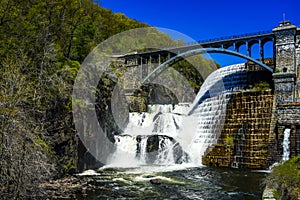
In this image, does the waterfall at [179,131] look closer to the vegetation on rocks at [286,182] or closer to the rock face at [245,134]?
the rock face at [245,134]

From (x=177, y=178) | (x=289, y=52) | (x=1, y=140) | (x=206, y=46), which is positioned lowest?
(x=177, y=178)

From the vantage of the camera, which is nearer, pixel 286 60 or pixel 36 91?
pixel 36 91

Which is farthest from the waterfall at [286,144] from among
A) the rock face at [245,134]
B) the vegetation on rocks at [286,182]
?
the vegetation on rocks at [286,182]

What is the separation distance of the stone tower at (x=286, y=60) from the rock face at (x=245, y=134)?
1.44 meters

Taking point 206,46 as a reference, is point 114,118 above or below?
below

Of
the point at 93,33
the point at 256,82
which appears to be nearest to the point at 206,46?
the point at 256,82

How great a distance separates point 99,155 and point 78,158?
9.29 feet

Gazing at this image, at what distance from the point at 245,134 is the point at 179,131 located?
5.82 m

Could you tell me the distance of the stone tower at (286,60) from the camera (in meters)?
18.0

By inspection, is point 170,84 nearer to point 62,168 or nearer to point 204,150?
point 204,150

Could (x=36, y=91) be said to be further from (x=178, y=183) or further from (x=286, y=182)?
(x=286, y=182)

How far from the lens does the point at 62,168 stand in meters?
12.9

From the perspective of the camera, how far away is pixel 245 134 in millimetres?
16953

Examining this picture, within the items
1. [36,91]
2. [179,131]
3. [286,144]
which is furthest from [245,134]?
[36,91]
